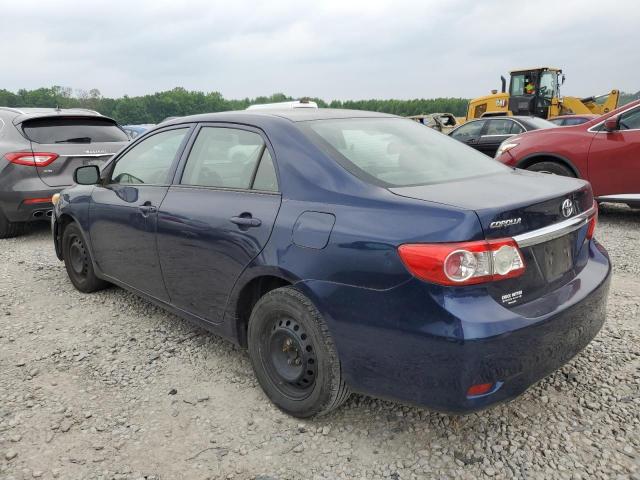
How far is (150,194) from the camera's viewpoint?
343cm

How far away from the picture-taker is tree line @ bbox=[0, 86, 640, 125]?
6166cm

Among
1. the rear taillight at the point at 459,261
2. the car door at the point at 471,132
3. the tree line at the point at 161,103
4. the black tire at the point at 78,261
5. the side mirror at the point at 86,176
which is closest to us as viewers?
the rear taillight at the point at 459,261

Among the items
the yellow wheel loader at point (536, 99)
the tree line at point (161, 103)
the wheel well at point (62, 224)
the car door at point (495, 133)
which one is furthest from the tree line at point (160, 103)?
the wheel well at point (62, 224)

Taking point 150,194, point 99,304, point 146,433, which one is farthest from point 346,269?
point 99,304

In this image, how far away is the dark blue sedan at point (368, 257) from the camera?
2010 millimetres

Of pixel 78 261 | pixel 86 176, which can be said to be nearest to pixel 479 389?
pixel 86 176

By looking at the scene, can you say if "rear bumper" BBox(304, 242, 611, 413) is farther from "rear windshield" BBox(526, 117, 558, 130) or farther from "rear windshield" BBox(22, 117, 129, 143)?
"rear windshield" BBox(526, 117, 558, 130)

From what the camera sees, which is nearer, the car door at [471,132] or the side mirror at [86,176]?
the side mirror at [86,176]

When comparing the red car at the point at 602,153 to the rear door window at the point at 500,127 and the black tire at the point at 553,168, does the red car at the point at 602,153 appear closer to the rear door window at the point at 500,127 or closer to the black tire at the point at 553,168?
the black tire at the point at 553,168

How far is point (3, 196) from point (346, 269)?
572cm

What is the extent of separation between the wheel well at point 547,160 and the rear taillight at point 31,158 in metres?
6.19

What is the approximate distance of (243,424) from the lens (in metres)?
2.62

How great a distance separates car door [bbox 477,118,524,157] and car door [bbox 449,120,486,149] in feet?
0.43

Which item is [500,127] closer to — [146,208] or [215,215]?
[146,208]
